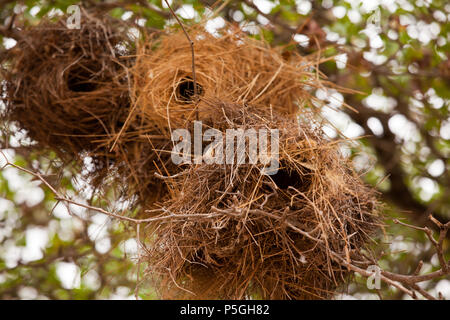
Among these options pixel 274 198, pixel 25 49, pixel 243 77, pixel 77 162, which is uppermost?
pixel 25 49

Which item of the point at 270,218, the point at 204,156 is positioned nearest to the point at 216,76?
the point at 204,156

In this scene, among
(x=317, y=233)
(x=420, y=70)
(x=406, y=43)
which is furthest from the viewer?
(x=420, y=70)

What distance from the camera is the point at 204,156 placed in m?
0.87

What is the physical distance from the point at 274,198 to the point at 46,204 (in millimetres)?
1235

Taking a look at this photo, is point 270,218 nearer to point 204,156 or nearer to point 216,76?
point 204,156

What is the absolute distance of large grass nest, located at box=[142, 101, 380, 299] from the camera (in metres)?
0.84

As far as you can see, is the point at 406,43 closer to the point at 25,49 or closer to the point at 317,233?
the point at 317,233

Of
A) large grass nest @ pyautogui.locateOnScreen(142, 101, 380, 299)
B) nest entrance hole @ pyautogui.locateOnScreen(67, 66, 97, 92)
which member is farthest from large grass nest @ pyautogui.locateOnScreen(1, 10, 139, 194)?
large grass nest @ pyautogui.locateOnScreen(142, 101, 380, 299)

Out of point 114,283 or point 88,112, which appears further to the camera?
point 114,283

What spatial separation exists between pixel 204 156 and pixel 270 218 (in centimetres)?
15

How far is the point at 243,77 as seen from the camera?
112 cm

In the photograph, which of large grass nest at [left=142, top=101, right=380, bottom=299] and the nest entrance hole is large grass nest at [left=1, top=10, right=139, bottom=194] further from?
large grass nest at [left=142, top=101, right=380, bottom=299]

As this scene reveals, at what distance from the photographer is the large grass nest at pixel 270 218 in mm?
838
